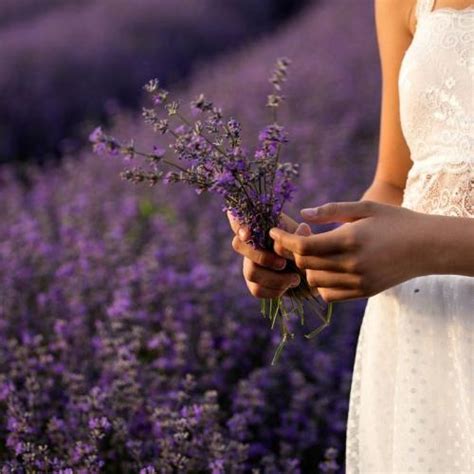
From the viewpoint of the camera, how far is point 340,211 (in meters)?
1.25

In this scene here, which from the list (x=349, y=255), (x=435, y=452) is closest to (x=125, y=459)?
(x=435, y=452)

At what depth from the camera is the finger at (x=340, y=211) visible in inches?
49.1

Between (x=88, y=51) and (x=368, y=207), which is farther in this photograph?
(x=88, y=51)

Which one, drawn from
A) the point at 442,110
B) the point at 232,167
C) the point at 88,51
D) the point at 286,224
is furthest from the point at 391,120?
the point at 88,51

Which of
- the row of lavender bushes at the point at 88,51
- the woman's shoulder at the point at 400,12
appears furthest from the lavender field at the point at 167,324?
the woman's shoulder at the point at 400,12

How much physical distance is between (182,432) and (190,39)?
7875 millimetres

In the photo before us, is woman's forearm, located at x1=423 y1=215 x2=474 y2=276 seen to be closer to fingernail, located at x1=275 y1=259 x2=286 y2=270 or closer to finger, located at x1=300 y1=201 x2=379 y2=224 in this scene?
finger, located at x1=300 y1=201 x2=379 y2=224

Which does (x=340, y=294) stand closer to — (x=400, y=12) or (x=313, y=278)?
(x=313, y=278)

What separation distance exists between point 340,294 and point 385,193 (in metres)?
0.54

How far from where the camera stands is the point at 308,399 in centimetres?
280

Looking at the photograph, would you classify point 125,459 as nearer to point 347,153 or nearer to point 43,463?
point 43,463

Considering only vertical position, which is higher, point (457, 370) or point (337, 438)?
point (337, 438)

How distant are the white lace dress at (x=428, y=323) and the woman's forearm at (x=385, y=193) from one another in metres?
0.13

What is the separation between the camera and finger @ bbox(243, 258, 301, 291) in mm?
1428
